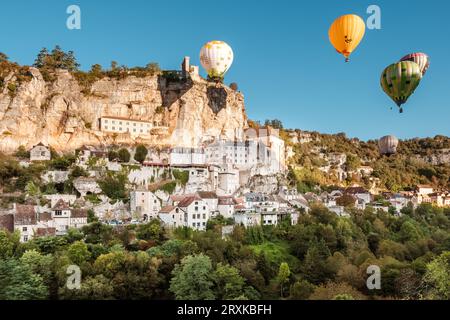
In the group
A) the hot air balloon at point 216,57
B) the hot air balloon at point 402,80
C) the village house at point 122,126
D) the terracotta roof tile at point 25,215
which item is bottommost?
the terracotta roof tile at point 25,215

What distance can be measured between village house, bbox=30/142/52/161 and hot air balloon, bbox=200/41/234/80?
17.6 meters

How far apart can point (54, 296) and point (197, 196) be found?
14.6 meters

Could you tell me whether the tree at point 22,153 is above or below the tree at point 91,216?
above

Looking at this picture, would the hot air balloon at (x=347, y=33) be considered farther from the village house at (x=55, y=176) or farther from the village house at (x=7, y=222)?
the village house at (x=55, y=176)

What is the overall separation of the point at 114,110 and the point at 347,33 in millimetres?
35149

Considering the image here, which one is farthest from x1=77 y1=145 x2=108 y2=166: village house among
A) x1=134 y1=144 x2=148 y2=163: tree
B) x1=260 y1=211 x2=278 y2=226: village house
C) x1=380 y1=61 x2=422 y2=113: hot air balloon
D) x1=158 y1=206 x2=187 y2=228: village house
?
x1=380 y1=61 x2=422 y2=113: hot air balloon

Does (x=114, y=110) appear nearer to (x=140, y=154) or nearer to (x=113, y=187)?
(x=140, y=154)

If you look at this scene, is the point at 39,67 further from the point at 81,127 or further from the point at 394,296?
the point at 394,296

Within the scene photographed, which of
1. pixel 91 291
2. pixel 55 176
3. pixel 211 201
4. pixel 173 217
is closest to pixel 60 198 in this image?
pixel 55 176

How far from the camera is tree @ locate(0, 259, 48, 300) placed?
65.9ft

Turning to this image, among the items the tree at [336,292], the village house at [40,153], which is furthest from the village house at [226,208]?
the village house at [40,153]

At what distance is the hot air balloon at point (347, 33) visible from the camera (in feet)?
67.7

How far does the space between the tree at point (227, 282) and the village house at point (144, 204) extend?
12.4 metres

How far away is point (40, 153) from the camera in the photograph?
1624 inches
